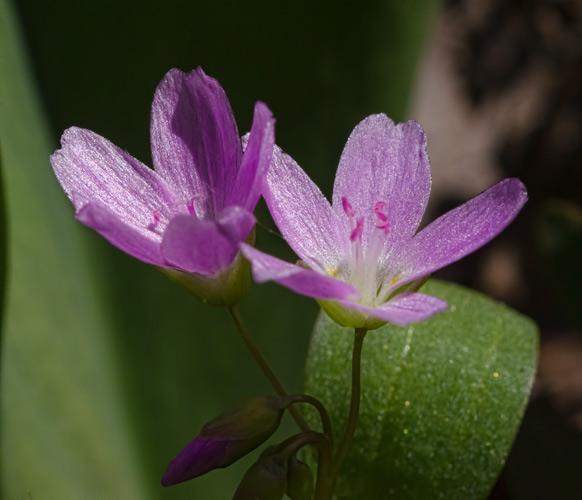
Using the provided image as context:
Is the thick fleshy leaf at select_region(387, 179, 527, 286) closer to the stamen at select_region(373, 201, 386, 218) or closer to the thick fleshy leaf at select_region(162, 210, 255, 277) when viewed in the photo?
the stamen at select_region(373, 201, 386, 218)

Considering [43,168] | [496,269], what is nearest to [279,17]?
[43,168]

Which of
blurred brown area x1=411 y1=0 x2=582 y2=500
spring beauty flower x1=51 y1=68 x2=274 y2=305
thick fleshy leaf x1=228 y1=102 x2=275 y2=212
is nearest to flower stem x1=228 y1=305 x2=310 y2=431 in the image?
spring beauty flower x1=51 y1=68 x2=274 y2=305

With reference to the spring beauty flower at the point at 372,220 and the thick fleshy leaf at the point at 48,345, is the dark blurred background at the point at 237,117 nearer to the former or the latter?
the thick fleshy leaf at the point at 48,345

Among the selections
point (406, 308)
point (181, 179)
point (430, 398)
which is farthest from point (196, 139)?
point (430, 398)

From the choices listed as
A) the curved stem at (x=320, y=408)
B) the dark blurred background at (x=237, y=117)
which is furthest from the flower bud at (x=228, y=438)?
the dark blurred background at (x=237, y=117)

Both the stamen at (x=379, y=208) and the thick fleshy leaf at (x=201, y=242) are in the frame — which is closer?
the thick fleshy leaf at (x=201, y=242)
